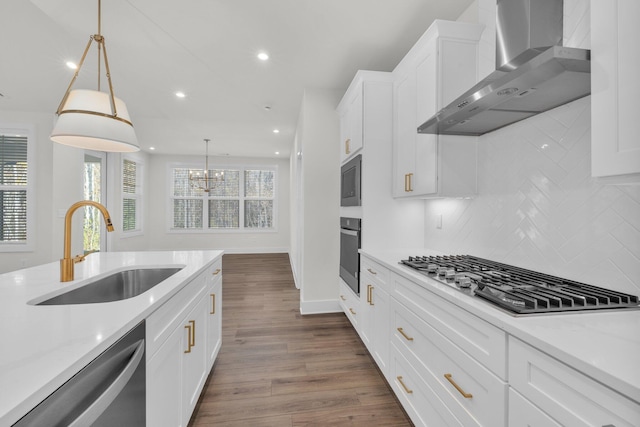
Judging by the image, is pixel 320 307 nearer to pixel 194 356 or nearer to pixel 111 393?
pixel 194 356

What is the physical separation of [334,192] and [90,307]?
9.00 ft

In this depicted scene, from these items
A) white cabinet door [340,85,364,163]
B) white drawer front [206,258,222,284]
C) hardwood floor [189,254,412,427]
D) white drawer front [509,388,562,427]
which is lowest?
hardwood floor [189,254,412,427]

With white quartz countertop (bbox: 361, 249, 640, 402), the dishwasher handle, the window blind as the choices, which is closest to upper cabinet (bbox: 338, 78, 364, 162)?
white quartz countertop (bbox: 361, 249, 640, 402)

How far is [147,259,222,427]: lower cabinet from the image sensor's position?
1.11m

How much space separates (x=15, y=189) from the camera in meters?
4.48

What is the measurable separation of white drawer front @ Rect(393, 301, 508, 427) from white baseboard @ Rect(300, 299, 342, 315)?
72.4 inches

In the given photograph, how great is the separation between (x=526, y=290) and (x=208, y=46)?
297 centimetres

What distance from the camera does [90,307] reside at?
39.6 inches

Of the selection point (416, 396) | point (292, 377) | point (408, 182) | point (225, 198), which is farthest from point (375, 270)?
point (225, 198)

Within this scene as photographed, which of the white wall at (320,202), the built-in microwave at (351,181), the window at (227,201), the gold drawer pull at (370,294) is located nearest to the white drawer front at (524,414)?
the gold drawer pull at (370,294)

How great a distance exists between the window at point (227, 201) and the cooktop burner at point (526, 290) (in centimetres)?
725

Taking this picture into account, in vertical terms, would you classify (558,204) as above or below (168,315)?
above

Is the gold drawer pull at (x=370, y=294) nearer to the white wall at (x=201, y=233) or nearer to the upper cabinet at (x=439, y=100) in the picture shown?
the upper cabinet at (x=439, y=100)

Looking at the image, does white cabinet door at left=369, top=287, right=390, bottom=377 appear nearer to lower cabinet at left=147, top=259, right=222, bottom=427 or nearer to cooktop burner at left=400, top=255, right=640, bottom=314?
cooktop burner at left=400, top=255, right=640, bottom=314
